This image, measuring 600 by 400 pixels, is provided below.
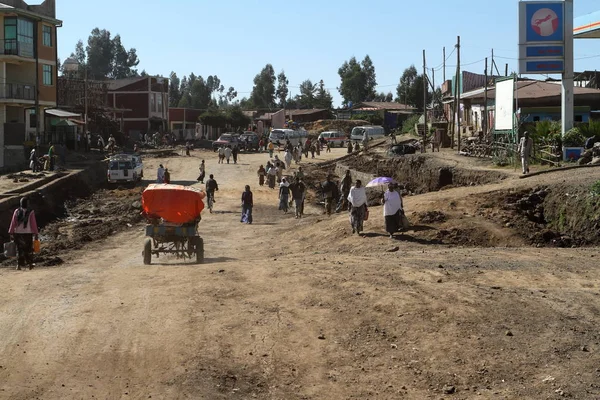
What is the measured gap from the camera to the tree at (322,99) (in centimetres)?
13825

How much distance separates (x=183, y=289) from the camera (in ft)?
46.3

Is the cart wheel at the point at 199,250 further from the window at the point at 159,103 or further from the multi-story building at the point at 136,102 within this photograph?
the window at the point at 159,103

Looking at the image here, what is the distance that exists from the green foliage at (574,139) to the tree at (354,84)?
112m

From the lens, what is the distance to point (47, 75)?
193ft

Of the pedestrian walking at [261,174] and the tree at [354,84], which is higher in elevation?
the tree at [354,84]

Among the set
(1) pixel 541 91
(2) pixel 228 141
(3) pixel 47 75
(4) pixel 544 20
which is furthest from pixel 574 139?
(2) pixel 228 141

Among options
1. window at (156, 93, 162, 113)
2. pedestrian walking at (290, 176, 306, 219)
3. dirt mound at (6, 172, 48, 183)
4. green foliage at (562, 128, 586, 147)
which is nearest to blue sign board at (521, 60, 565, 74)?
green foliage at (562, 128, 586, 147)

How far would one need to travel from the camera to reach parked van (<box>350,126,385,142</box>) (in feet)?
225

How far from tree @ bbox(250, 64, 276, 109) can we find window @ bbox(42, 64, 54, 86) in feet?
332

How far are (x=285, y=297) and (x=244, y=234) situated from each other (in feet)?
48.1

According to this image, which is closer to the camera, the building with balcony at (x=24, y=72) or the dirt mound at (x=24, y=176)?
the dirt mound at (x=24, y=176)

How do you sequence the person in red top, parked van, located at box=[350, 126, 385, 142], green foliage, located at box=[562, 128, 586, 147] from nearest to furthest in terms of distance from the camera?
the person in red top → green foliage, located at box=[562, 128, 586, 147] → parked van, located at box=[350, 126, 385, 142]

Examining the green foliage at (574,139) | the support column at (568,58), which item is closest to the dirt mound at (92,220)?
the green foliage at (574,139)

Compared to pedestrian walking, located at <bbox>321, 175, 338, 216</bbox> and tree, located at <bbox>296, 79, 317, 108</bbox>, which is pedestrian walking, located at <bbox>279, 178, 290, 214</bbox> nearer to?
pedestrian walking, located at <bbox>321, 175, 338, 216</bbox>
